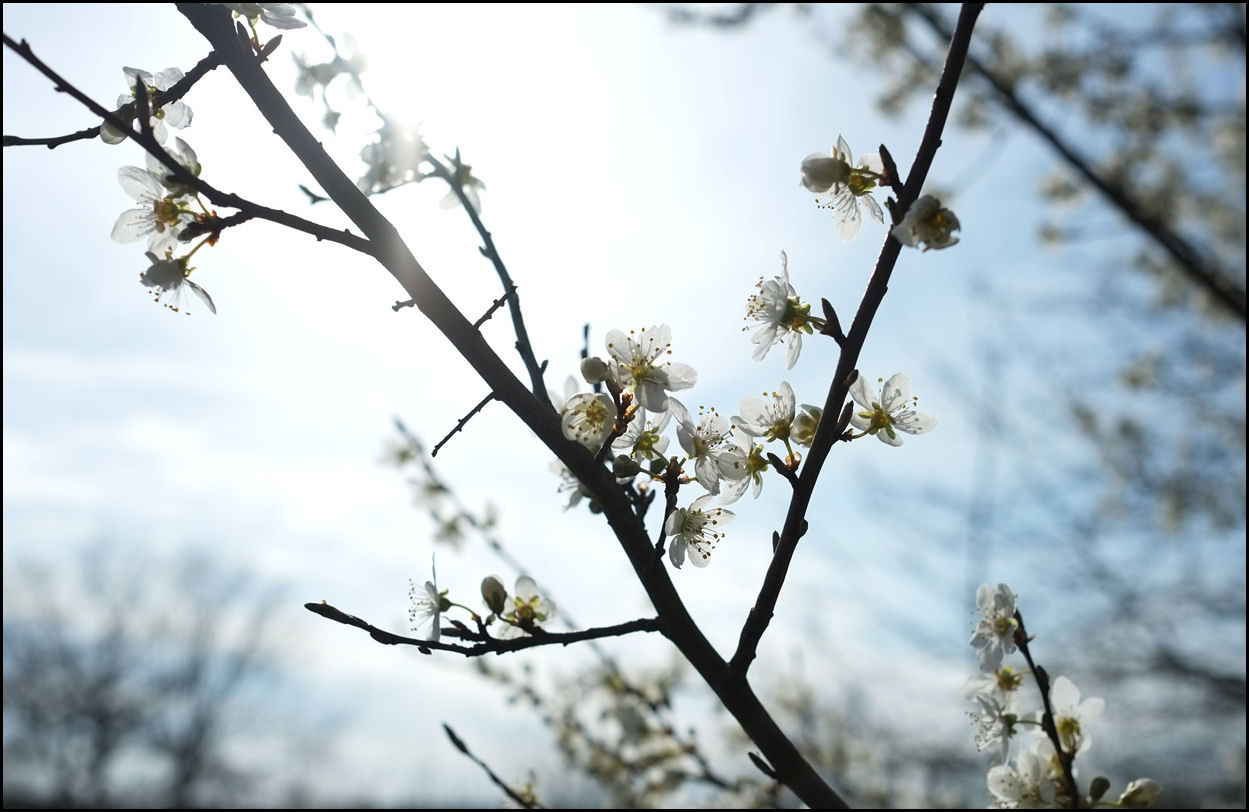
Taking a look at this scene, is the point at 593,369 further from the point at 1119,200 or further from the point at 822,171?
the point at 1119,200

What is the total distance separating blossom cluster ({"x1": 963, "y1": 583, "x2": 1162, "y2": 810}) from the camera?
1.55 m

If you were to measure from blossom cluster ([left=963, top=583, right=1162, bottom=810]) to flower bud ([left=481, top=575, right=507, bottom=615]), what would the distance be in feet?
3.20

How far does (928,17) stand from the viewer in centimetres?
550

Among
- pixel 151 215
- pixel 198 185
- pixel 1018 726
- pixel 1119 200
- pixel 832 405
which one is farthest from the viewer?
pixel 1119 200

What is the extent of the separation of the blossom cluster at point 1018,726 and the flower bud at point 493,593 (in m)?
0.97

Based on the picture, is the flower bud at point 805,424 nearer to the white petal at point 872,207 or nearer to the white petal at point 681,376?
the white petal at point 681,376

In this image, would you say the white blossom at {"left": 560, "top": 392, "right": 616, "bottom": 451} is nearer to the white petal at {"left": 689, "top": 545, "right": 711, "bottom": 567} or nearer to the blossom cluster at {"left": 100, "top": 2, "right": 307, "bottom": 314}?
the white petal at {"left": 689, "top": 545, "right": 711, "bottom": 567}

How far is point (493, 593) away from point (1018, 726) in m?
1.27

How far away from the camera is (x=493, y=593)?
4.69 ft

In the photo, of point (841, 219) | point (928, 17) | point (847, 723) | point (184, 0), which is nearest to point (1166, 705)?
point (847, 723)

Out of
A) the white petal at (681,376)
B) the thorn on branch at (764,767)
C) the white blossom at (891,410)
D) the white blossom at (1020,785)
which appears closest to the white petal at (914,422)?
the white blossom at (891,410)

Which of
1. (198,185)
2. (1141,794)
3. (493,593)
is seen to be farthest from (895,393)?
(198,185)

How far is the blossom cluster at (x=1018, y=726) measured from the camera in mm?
1546

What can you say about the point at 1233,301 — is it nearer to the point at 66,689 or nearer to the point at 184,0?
the point at 184,0
